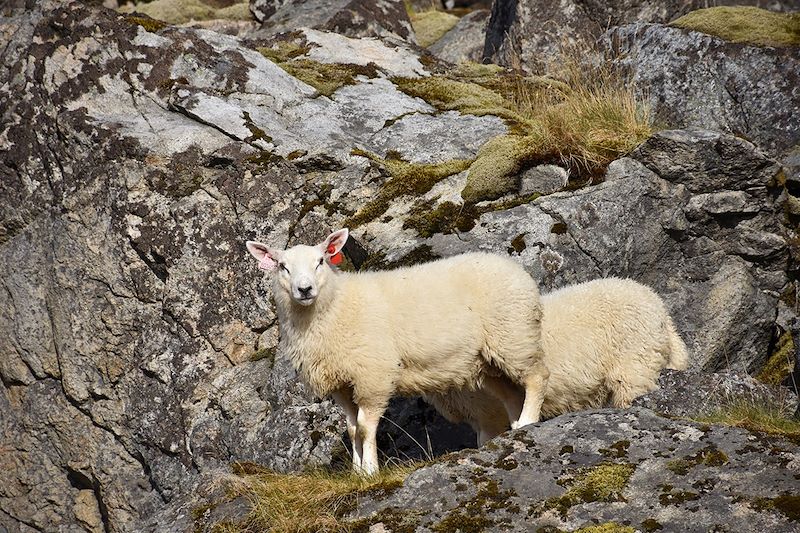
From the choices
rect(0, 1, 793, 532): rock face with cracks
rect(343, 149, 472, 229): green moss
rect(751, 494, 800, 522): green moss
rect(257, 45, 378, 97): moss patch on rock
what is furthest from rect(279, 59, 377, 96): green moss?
rect(751, 494, 800, 522): green moss

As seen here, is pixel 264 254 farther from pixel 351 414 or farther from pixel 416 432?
pixel 416 432

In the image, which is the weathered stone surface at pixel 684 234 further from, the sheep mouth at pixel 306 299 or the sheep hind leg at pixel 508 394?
the sheep mouth at pixel 306 299

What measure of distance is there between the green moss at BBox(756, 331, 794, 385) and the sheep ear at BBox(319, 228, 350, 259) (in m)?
5.40

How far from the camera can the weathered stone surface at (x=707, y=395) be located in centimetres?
827

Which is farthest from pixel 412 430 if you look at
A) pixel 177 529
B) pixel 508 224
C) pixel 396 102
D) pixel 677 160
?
pixel 396 102

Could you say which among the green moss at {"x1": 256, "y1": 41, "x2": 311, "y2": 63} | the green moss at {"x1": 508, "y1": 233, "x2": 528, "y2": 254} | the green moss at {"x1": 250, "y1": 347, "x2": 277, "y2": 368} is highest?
the green moss at {"x1": 256, "y1": 41, "x2": 311, "y2": 63}

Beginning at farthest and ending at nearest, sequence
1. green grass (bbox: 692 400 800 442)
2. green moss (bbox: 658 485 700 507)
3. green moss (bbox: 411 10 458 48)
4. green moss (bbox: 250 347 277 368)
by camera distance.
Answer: green moss (bbox: 411 10 458 48) → green moss (bbox: 250 347 277 368) → green grass (bbox: 692 400 800 442) → green moss (bbox: 658 485 700 507)

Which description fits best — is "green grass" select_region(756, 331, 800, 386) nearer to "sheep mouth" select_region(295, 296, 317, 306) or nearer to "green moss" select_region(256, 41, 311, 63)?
"sheep mouth" select_region(295, 296, 317, 306)

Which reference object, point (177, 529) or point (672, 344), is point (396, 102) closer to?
point (672, 344)

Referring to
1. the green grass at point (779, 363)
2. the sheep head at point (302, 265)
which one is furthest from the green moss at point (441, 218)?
the green grass at point (779, 363)

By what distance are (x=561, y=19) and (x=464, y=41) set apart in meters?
5.73

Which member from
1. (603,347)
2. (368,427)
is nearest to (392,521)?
(368,427)

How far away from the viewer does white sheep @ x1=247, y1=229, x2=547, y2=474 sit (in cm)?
858

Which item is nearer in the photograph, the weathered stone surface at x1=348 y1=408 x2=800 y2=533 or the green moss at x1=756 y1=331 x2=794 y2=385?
the weathered stone surface at x1=348 y1=408 x2=800 y2=533
